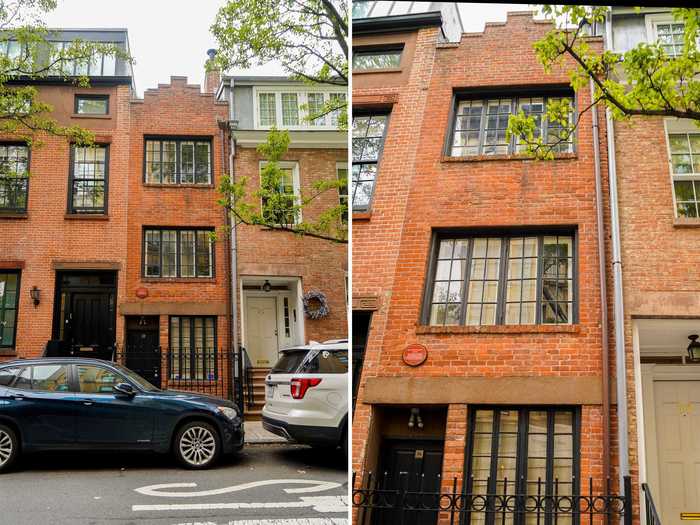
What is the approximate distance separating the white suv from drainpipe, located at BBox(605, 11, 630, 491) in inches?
93.4

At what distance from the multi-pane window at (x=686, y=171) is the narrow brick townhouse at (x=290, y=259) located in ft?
15.8

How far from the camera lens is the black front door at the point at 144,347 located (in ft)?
34.0

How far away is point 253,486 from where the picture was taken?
6242mm

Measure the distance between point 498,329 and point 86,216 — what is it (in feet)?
24.0

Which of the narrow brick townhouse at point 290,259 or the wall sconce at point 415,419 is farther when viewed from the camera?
the narrow brick townhouse at point 290,259

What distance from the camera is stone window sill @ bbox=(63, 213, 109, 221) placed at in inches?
421

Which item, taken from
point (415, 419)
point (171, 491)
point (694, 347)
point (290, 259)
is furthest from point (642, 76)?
point (290, 259)

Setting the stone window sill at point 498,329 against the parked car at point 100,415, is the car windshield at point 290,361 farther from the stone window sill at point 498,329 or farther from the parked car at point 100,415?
the stone window sill at point 498,329

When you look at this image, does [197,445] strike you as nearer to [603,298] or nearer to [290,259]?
[603,298]

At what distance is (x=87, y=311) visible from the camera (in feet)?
35.5

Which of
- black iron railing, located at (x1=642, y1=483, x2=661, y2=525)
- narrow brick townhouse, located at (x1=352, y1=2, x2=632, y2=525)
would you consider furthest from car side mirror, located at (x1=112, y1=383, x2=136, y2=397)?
black iron railing, located at (x1=642, y1=483, x2=661, y2=525)

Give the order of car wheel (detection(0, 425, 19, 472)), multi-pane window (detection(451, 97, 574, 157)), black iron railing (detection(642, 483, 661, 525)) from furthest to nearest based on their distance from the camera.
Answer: multi-pane window (detection(451, 97, 574, 157)) → car wheel (detection(0, 425, 19, 472)) → black iron railing (detection(642, 483, 661, 525))

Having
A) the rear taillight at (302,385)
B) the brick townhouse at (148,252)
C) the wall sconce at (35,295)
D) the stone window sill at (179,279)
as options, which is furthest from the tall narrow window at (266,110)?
the rear taillight at (302,385)

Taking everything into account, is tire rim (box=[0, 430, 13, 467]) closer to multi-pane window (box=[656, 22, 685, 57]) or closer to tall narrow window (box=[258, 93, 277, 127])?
tall narrow window (box=[258, 93, 277, 127])
